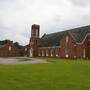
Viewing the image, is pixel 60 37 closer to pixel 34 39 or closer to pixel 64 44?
pixel 64 44

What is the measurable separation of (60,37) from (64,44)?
423 inches

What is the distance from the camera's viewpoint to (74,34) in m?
70.7

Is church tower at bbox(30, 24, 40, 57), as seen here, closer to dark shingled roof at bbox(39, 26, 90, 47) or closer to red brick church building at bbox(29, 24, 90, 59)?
red brick church building at bbox(29, 24, 90, 59)

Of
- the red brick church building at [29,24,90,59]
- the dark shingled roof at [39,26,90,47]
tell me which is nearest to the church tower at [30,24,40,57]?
the red brick church building at [29,24,90,59]

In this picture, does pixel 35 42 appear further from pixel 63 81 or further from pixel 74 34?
pixel 63 81

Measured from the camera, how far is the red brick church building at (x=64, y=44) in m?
67.9

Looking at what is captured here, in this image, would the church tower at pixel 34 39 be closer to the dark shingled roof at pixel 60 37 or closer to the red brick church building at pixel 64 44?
the red brick church building at pixel 64 44

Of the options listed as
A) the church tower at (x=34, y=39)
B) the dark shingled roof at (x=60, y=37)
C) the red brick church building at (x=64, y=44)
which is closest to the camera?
the red brick church building at (x=64, y=44)

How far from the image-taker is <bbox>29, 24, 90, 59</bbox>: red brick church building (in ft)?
223

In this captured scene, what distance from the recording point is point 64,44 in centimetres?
7438

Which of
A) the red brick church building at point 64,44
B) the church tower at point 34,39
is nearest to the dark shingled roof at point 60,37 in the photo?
the red brick church building at point 64,44

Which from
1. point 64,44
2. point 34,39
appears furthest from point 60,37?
point 34,39

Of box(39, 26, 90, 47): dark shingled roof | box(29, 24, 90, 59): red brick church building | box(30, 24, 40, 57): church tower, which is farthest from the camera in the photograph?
box(30, 24, 40, 57): church tower

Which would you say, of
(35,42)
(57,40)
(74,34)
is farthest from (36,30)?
(74,34)
